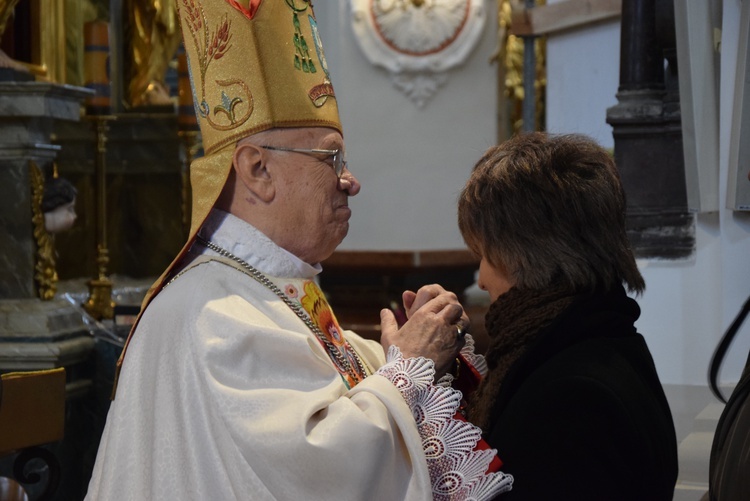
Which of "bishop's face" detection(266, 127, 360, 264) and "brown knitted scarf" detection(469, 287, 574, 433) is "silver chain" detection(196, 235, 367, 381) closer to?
"bishop's face" detection(266, 127, 360, 264)

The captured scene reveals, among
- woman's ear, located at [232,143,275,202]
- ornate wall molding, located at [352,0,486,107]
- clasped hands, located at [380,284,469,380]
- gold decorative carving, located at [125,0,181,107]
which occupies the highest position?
ornate wall molding, located at [352,0,486,107]

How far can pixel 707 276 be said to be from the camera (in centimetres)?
405

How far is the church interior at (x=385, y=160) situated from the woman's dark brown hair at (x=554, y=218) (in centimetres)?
121

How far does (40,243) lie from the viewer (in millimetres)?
5211

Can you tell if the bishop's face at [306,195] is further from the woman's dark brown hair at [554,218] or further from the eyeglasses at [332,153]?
the woman's dark brown hair at [554,218]

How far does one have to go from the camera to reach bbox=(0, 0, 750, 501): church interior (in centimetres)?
383

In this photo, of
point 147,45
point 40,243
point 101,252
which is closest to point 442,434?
point 40,243

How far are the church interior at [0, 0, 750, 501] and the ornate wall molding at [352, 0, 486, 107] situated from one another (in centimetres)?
2

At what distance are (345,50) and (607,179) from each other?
7.66m

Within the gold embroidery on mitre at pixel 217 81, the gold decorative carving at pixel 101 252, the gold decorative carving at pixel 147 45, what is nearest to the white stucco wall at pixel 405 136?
the gold decorative carving at pixel 147 45

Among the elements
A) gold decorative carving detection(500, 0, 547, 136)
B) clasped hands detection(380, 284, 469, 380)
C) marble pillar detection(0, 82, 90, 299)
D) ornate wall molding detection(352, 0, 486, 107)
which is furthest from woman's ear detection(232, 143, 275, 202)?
ornate wall molding detection(352, 0, 486, 107)

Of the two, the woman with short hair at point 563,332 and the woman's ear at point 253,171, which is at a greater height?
the woman's ear at point 253,171

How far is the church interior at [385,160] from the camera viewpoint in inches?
151

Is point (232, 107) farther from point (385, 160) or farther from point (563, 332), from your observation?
point (385, 160)
